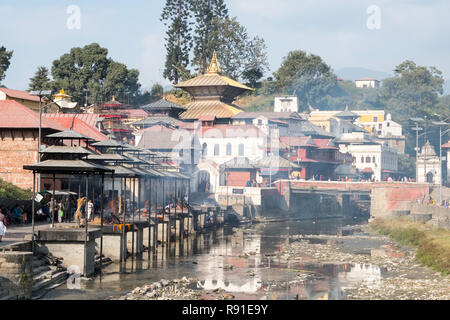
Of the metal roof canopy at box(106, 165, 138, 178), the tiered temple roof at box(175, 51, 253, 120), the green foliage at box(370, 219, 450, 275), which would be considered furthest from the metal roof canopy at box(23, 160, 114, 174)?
the tiered temple roof at box(175, 51, 253, 120)

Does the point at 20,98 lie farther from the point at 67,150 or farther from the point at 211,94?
the point at 211,94

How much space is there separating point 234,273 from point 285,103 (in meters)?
103

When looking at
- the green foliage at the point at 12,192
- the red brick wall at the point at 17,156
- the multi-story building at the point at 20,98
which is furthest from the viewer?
the multi-story building at the point at 20,98

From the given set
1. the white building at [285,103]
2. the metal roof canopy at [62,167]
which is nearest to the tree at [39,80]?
the white building at [285,103]

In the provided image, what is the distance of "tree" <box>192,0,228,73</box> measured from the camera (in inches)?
5241

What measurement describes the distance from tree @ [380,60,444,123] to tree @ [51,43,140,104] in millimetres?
61085

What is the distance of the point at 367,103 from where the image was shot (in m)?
181

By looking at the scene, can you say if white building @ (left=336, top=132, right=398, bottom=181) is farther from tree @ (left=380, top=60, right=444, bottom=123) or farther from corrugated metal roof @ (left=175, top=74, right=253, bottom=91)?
tree @ (left=380, top=60, right=444, bottom=123)

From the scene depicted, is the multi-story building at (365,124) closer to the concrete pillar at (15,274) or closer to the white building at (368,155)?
the white building at (368,155)

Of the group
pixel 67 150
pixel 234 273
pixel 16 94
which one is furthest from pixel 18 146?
pixel 234 273

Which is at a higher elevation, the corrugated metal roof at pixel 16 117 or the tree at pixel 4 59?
the tree at pixel 4 59

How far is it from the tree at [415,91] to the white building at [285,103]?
24.4m

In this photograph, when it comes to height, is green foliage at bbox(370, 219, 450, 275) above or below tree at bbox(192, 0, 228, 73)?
below

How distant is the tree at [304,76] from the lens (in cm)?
14950
